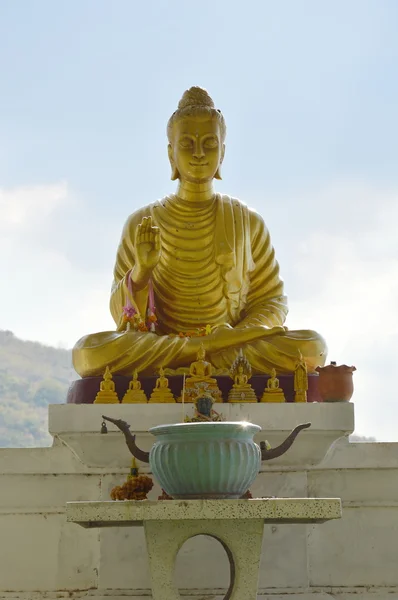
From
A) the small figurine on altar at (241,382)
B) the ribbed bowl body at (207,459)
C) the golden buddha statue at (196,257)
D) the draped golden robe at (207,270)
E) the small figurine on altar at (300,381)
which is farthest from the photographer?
the draped golden robe at (207,270)

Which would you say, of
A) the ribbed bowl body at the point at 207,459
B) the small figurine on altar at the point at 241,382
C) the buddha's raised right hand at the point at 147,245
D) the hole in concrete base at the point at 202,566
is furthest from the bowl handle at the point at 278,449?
the buddha's raised right hand at the point at 147,245

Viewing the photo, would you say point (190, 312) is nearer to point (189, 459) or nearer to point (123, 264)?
point (123, 264)

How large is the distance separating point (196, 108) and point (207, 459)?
128 inches

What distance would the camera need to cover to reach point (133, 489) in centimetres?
488

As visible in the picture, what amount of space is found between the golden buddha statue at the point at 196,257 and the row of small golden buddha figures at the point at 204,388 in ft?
1.44

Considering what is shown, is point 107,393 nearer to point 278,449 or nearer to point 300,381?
point 300,381

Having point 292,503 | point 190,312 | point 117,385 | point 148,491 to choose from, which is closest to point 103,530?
point 148,491

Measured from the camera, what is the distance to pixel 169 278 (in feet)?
22.2

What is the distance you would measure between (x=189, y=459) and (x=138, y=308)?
→ 233 cm

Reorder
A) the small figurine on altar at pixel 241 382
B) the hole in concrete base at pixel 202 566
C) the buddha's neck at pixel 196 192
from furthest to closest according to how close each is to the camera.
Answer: the buddha's neck at pixel 196 192
the small figurine on altar at pixel 241 382
the hole in concrete base at pixel 202 566

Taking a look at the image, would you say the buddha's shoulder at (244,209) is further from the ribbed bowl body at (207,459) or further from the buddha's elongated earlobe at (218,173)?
the ribbed bowl body at (207,459)

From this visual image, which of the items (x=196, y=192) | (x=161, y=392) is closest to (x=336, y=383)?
(x=161, y=392)

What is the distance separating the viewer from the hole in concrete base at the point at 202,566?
16.8 ft

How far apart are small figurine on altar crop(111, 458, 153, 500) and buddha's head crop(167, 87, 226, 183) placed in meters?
2.56
